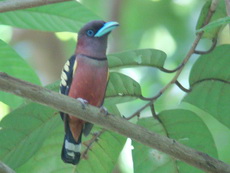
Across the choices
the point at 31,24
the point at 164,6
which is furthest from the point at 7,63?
the point at 164,6

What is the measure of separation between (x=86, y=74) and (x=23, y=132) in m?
0.68

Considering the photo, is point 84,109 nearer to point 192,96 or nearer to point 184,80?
point 192,96

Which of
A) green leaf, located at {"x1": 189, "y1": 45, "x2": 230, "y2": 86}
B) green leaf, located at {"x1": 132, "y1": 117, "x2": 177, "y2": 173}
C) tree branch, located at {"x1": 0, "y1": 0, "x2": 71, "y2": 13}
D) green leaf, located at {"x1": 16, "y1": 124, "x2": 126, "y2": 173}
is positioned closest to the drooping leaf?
green leaf, located at {"x1": 189, "y1": 45, "x2": 230, "y2": 86}

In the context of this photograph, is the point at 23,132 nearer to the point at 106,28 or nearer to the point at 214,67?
the point at 106,28

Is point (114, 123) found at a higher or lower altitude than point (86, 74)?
higher

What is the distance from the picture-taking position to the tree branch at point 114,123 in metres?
2.47

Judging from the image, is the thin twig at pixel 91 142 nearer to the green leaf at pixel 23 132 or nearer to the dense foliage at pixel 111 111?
the dense foliage at pixel 111 111

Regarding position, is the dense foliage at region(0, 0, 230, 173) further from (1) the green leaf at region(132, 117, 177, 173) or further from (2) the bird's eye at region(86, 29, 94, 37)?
(2) the bird's eye at region(86, 29, 94, 37)

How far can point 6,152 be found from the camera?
114 inches

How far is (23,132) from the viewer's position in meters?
2.94

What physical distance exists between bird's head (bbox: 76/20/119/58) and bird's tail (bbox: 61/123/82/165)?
0.53 meters

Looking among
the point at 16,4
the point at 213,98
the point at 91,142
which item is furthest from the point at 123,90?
the point at 16,4

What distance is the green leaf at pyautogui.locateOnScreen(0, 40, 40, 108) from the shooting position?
3.03 metres

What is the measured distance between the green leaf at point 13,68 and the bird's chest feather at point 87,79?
0.37 metres
